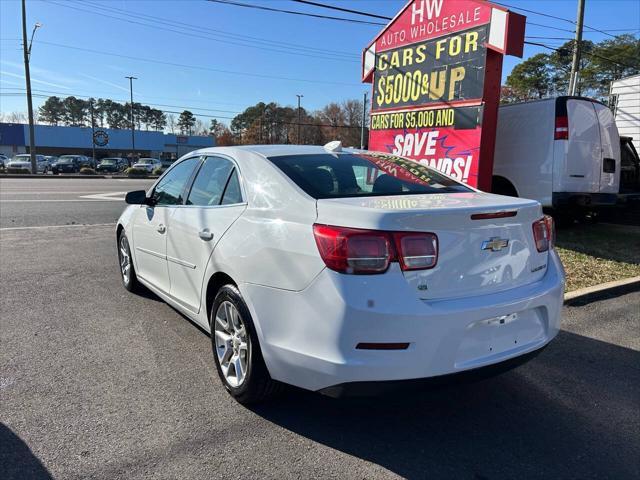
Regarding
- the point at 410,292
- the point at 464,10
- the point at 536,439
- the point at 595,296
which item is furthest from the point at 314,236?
the point at 464,10

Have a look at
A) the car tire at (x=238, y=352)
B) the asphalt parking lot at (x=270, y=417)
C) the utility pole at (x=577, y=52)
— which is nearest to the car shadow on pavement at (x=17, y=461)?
the asphalt parking lot at (x=270, y=417)

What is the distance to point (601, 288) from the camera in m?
5.61

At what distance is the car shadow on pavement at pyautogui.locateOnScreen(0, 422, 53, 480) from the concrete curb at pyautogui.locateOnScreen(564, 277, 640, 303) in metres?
4.89

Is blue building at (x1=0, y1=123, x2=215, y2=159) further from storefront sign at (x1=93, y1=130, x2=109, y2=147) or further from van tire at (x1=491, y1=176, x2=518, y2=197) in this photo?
van tire at (x1=491, y1=176, x2=518, y2=197)

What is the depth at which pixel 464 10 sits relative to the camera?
7789mm

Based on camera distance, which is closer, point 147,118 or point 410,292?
point 410,292

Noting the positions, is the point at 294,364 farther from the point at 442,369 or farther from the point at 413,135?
the point at 413,135

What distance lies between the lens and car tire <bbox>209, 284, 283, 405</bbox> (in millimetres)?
2910

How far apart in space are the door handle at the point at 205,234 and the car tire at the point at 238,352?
413mm

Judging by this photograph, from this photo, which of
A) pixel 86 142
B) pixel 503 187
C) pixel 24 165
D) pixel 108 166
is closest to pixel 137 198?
pixel 503 187

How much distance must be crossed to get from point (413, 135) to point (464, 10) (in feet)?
7.13

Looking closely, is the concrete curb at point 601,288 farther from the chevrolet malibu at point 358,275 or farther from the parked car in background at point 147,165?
the parked car in background at point 147,165

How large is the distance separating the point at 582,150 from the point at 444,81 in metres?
2.51

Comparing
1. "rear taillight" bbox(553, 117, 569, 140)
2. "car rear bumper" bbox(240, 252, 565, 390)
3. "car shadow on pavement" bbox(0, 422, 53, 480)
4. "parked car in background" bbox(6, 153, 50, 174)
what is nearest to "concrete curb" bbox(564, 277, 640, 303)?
"rear taillight" bbox(553, 117, 569, 140)
